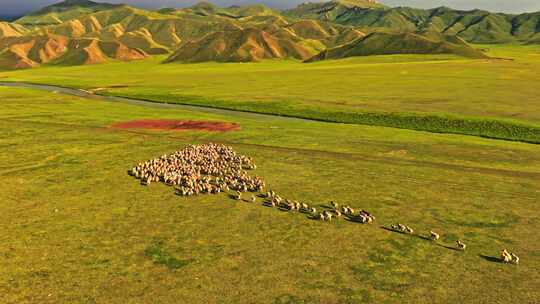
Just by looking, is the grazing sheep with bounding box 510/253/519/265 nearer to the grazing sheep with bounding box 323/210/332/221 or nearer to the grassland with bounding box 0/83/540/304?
the grassland with bounding box 0/83/540/304

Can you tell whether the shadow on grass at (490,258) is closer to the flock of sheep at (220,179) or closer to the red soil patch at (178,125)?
the flock of sheep at (220,179)

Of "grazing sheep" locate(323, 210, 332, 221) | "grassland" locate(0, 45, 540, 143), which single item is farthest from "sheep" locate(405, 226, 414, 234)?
"grassland" locate(0, 45, 540, 143)

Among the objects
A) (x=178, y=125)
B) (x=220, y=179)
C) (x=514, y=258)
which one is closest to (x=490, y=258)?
(x=514, y=258)

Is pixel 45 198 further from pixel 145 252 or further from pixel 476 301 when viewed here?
pixel 476 301

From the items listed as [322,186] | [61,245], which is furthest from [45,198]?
[322,186]

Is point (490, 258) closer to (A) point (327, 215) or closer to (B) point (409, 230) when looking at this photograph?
(B) point (409, 230)
